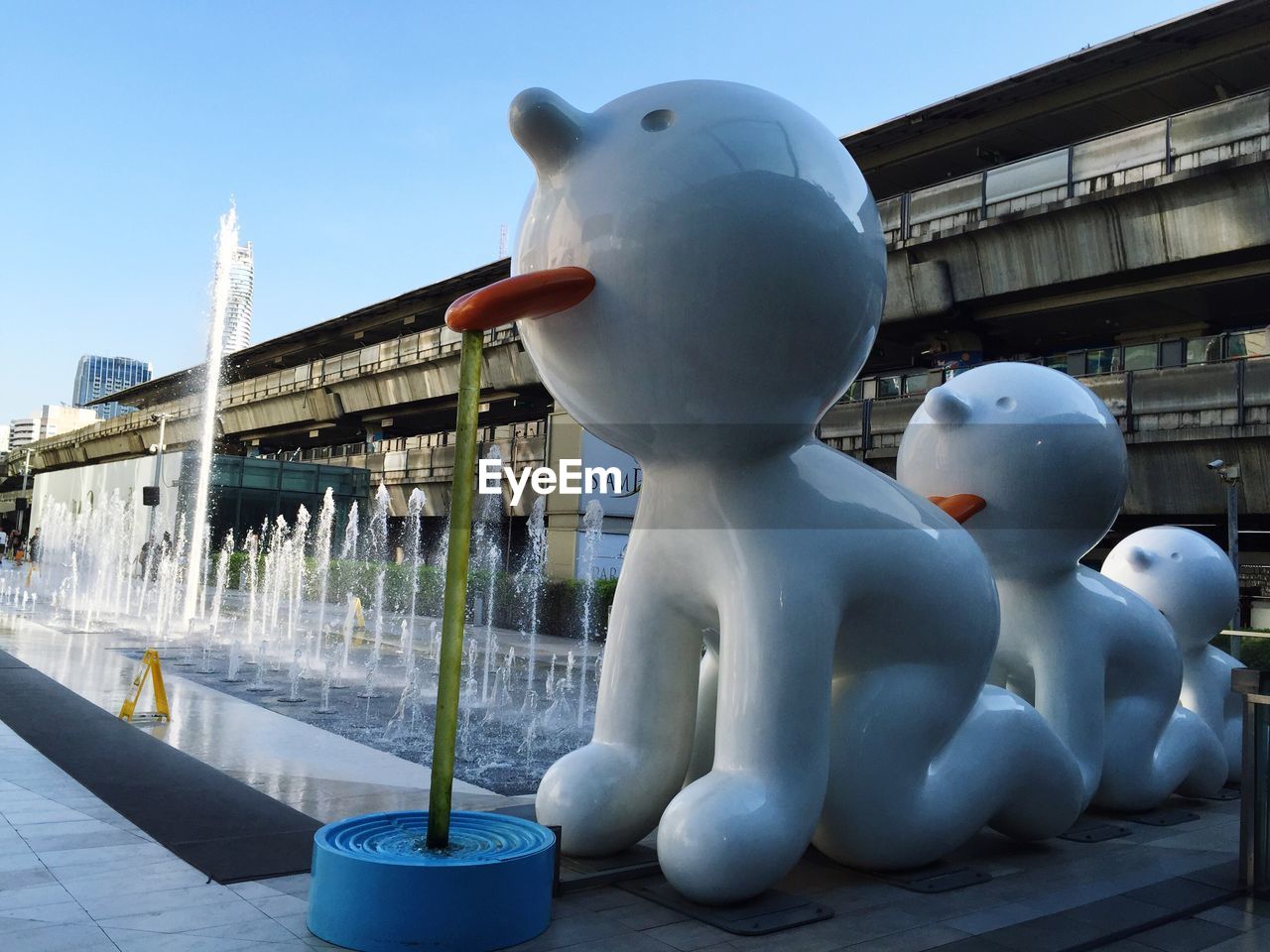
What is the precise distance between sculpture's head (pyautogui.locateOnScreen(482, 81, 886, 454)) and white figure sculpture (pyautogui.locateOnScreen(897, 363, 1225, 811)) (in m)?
1.48

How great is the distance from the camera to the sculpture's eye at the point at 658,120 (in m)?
3.77

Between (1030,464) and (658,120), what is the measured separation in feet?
8.35

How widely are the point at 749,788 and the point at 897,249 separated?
14466mm

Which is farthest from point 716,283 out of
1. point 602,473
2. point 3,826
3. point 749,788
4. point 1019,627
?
point 602,473

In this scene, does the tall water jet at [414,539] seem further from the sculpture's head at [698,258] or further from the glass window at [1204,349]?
the sculpture's head at [698,258]

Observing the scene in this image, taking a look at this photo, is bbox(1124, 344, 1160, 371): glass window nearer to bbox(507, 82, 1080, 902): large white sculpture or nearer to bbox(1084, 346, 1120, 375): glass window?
bbox(1084, 346, 1120, 375): glass window

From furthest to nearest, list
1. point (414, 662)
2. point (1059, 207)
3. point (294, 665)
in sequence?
point (1059, 207) < point (414, 662) < point (294, 665)

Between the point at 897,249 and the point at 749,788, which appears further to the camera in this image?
the point at 897,249

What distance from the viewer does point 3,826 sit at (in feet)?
15.3

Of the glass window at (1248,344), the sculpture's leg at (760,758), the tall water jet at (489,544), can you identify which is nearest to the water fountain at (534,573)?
the tall water jet at (489,544)

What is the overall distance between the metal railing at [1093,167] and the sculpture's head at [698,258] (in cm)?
1123

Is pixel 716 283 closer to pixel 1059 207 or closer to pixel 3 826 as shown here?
pixel 3 826

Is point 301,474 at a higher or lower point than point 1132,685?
higher

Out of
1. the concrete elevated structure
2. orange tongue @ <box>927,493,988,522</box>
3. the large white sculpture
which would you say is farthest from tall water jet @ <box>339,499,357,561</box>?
the large white sculpture
